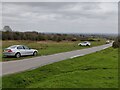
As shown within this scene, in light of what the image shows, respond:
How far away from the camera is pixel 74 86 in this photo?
1117 centimetres

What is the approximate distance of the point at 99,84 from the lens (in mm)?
11742

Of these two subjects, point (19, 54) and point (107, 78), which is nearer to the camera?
point (107, 78)

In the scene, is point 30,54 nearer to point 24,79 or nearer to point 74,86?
point 24,79

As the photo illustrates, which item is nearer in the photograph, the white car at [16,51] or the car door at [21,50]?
the white car at [16,51]

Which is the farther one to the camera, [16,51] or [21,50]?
[21,50]

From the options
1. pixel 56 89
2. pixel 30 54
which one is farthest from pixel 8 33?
pixel 56 89

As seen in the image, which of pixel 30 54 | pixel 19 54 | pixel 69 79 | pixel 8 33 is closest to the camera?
pixel 69 79

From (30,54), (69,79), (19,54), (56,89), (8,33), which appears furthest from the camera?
(8,33)

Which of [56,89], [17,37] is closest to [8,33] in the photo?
[17,37]

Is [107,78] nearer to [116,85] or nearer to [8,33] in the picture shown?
[116,85]

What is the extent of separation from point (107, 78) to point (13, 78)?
508 cm

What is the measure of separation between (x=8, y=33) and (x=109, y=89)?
2604 inches

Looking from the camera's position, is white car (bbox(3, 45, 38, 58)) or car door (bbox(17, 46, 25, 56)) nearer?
white car (bbox(3, 45, 38, 58))

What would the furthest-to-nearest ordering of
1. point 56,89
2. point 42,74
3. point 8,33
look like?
point 8,33 → point 42,74 → point 56,89
